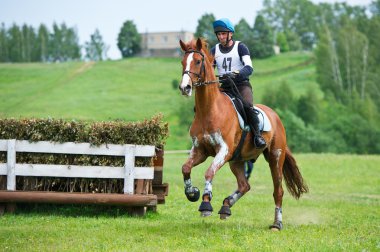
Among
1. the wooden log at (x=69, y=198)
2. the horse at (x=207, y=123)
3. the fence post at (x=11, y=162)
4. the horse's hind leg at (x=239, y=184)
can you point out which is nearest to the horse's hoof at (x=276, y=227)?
the horse's hind leg at (x=239, y=184)

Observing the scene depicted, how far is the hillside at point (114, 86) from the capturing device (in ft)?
250

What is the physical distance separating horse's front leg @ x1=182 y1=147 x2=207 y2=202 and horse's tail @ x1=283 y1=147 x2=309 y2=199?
10.5ft

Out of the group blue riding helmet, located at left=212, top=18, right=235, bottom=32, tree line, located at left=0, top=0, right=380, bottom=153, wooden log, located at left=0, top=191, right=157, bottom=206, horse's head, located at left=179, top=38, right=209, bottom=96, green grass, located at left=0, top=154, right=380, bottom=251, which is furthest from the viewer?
tree line, located at left=0, top=0, right=380, bottom=153

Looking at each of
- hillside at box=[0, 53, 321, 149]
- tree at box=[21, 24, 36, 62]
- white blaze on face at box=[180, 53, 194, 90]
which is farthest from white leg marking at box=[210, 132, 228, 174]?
tree at box=[21, 24, 36, 62]

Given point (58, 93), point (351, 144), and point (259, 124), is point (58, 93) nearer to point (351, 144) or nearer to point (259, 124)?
point (351, 144)

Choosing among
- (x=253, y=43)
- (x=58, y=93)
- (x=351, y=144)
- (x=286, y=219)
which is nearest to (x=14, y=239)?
(x=286, y=219)

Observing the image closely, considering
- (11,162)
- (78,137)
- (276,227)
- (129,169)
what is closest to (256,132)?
(276,227)

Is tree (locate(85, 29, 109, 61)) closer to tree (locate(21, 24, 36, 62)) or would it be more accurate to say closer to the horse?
tree (locate(21, 24, 36, 62))

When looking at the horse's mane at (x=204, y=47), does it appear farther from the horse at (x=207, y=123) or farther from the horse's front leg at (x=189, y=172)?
the horse's front leg at (x=189, y=172)

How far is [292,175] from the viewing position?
13125 millimetres

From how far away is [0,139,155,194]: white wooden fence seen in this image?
1230 centimetres

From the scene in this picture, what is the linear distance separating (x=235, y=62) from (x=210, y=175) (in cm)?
250

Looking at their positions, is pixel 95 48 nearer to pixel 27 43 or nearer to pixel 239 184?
pixel 27 43

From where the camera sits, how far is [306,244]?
31.3ft
